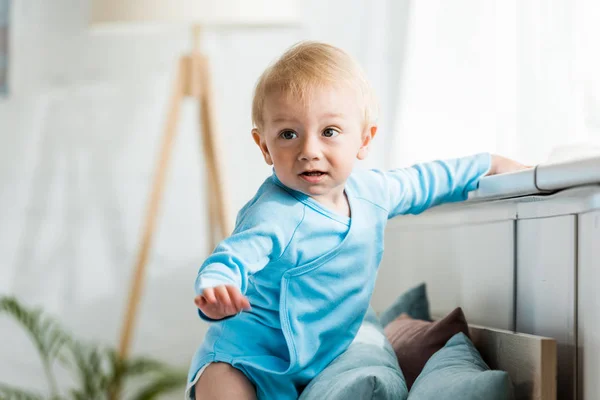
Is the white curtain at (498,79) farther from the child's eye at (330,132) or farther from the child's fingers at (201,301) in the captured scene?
the child's fingers at (201,301)

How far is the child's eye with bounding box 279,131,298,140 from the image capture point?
1.18 m

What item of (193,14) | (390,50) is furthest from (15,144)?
(390,50)

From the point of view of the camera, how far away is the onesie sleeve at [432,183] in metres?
1.36

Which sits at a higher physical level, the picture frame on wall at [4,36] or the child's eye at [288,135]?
the picture frame on wall at [4,36]

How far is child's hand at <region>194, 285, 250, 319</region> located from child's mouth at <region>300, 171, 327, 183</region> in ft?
0.92

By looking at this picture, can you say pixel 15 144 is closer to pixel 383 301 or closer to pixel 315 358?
pixel 383 301

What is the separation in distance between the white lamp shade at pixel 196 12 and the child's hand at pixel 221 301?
1657 mm

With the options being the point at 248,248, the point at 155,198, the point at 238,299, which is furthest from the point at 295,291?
the point at 155,198

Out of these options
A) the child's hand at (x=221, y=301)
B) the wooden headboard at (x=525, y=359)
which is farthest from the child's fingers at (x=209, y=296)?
the wooden headboard at (x=525, y=359)

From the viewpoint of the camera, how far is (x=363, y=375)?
102 centimetres

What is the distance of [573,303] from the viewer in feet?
3.32

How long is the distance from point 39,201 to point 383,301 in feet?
5.41

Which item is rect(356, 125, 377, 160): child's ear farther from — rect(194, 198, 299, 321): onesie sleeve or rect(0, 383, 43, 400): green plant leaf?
rect(0, 383, 43, 400): green plant leaf

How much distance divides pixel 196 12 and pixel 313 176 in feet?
4.63
